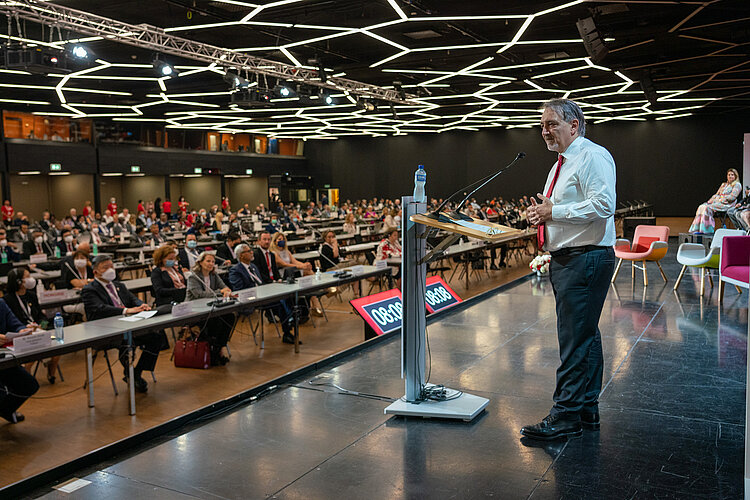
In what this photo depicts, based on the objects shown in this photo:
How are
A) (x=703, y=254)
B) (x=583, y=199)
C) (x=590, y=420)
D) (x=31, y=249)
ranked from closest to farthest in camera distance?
(x=583, y=199) → (x=590, y=420) → (x=703, y=254) → (x=31, y=249)

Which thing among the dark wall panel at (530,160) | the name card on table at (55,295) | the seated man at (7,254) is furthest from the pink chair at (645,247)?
the dark wall panel at (530,160)

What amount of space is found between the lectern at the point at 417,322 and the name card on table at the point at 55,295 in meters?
4.68

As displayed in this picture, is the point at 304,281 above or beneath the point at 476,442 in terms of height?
above

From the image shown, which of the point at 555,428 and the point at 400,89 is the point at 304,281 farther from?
the point at 400,89

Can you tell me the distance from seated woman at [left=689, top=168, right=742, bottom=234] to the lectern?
9.91 m

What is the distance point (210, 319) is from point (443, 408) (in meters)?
3.66

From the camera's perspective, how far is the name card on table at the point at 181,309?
5.53m

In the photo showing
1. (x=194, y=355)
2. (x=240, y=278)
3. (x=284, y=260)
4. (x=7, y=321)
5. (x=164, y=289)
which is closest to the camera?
(x=7, y=321)

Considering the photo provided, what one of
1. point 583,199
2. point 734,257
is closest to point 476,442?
point 583,199

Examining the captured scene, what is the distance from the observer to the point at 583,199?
308cm

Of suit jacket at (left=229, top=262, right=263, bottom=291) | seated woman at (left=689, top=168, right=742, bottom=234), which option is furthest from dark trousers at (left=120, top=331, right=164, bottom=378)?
seated woman at (left=689, top=168, right=742, bottom=234)

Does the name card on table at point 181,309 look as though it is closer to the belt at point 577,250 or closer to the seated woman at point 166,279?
the seated woman at point 166,279

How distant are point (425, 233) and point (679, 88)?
1672cm

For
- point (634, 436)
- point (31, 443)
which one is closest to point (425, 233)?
point (634, 436)
